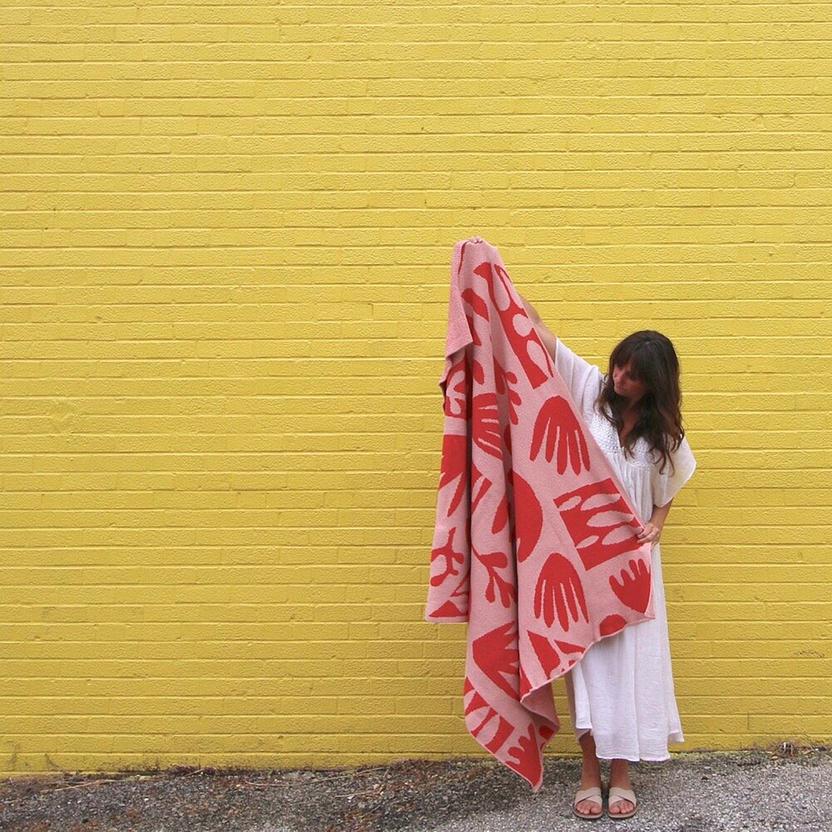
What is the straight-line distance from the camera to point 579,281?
15.0 feet

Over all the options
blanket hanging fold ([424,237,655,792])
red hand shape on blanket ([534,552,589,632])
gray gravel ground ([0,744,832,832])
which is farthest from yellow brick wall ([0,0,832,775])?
red hand shape on blanket ([534,552,589,632])

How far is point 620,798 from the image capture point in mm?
4008

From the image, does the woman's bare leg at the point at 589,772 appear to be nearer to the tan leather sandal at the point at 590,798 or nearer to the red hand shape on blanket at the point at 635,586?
the tan leather sandal at the point at 590,798

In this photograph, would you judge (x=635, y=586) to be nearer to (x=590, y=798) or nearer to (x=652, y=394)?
(x=652, y=394)

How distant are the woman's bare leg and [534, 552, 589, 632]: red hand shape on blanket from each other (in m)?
0.45

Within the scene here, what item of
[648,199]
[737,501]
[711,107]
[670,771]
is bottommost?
[670,771]

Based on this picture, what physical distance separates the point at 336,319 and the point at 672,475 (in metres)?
1.52

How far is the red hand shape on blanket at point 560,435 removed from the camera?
396cm

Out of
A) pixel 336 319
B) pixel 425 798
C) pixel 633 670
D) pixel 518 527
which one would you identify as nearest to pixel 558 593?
pixel 518 527

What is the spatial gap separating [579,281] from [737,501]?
112 cm

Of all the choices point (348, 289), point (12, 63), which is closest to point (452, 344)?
point (348, 289)

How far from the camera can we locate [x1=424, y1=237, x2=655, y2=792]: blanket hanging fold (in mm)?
3939

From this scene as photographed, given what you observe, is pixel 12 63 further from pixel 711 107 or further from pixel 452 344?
pixel 711 107

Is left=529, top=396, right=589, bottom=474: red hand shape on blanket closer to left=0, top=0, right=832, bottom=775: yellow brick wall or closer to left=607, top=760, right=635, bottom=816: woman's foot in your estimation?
left=0, top=0, right=832, bottom=775: yellow brick wall
